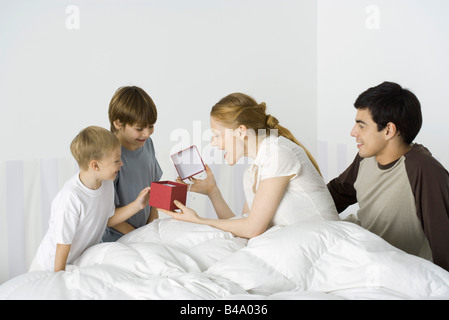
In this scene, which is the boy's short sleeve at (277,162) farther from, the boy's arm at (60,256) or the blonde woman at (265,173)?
the boy's arm at (60,256)

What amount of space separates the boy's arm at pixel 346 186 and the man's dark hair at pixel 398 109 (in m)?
0.28

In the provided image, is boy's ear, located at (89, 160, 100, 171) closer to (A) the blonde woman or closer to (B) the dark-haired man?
(A) the blonde woman

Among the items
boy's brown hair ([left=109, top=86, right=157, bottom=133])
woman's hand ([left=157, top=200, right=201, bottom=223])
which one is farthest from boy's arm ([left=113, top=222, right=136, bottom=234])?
boy's brown hair ([left=109, top=86, right=157, bottom=133])

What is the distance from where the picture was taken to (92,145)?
160 cm

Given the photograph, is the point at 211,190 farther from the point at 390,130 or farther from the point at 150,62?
the point at 150,62

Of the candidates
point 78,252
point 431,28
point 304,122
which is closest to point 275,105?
point 304,122

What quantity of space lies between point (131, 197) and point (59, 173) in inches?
36.7

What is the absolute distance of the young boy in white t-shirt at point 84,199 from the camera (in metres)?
1.54

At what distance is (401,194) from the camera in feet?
5.27

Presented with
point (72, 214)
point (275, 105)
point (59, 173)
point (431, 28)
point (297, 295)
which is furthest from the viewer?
point (275, 105)

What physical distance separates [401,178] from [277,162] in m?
0.43

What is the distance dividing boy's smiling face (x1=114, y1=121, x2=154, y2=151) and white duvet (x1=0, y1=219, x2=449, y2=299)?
56 cm

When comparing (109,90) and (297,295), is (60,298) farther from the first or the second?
(109,90)

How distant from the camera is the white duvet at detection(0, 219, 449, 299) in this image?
3.75 ft
